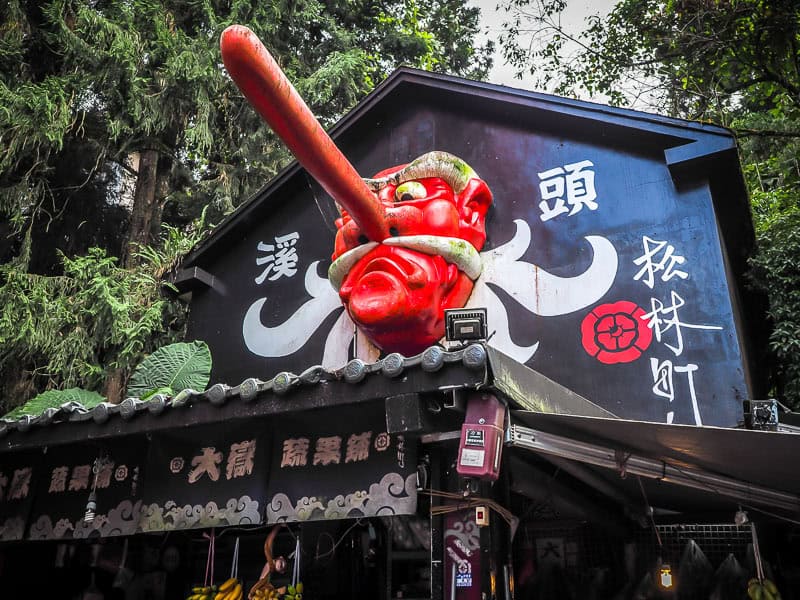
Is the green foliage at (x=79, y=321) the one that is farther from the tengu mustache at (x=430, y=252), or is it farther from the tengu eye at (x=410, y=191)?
the tengu eye at (x=410, y=191)

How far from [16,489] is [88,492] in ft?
3.44

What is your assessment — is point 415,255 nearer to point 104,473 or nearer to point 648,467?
point 648,467

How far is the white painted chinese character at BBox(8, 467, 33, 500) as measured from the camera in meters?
7.37

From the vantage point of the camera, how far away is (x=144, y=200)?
1553 centimetres

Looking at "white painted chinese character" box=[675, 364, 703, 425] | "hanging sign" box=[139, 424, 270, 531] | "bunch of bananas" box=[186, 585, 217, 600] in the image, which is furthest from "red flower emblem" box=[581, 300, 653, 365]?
"bunch of bananas" box=[186, 585, 217, 600]

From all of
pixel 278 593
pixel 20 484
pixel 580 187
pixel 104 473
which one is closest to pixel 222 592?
pixel 278 593

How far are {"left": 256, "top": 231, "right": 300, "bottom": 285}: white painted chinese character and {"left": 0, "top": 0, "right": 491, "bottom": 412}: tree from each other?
3489 mm

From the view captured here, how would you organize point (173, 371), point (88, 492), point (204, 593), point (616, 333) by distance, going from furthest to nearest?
point (173, 371)
point (616, 333)
point (88, 492)
point (204, 593)

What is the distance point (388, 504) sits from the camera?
548 cm

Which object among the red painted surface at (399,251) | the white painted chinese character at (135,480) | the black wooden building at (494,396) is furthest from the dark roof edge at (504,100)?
the white painted chinese character at (135,480)

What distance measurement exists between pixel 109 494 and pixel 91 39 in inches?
404

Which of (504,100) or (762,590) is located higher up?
(504,100)

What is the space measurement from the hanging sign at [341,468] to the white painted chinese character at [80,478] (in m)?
2.24

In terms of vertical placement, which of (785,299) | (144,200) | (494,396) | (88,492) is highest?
(144,200)
